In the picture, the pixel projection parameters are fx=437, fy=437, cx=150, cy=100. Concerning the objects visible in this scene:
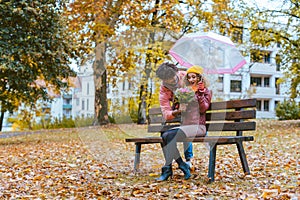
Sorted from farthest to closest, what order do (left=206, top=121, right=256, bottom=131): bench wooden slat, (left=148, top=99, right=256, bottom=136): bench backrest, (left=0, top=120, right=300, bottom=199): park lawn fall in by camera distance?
(left=148, top=99, right=256, bottom=136): bench backrest
(left=206, top=121, right=256, bottom=131): bench wooden slat
(left=0, top=120, right=300, bottom=199): park lawn

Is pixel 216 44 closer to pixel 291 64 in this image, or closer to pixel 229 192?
pixel 229 192

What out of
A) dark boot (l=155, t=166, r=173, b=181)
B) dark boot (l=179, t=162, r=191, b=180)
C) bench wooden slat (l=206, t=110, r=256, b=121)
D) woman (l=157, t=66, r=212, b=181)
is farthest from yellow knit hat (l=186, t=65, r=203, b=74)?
dark boot (l=155, t=166, r=173, b=181)

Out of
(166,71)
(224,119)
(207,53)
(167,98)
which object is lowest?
(224,119)

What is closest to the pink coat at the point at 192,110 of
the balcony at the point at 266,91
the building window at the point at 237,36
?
the building window at the point at 237,36

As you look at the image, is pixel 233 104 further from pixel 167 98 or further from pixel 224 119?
pixel 167 98

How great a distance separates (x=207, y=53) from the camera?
583 centimetres

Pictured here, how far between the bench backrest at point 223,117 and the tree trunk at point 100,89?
2.35 feet

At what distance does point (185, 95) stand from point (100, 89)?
107 cm

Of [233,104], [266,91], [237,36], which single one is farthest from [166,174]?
[266,91]

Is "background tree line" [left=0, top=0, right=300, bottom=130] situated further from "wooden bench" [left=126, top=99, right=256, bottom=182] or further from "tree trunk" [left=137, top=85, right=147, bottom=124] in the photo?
"wooden bench" [left=126, top=99, right=256, bottom=182]

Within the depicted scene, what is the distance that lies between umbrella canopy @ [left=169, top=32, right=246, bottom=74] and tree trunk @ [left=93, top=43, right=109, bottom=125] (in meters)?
0.93

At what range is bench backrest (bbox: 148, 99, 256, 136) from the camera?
18.6ft

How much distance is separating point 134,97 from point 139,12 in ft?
34.0

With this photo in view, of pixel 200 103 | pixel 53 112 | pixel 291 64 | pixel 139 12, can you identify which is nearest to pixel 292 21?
pixel 291 64
